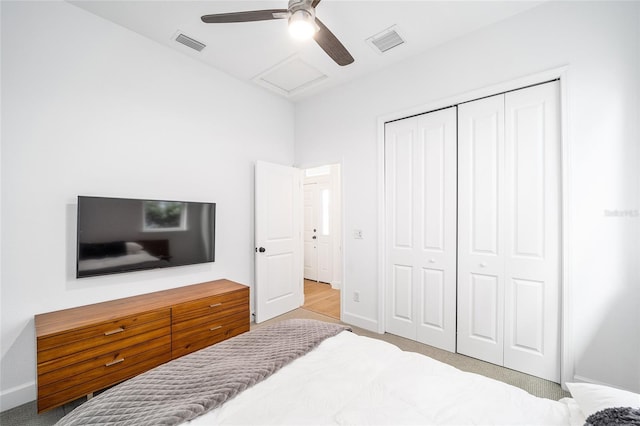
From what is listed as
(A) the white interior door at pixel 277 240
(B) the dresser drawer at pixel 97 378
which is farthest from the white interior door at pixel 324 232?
(B) the dresser drawer at pixel 97 378

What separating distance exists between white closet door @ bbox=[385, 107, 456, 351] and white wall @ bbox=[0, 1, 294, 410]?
194 cm

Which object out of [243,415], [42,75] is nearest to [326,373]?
[243,415]

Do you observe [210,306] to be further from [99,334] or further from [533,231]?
[533,231]

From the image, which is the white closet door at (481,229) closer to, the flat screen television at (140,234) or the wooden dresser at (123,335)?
the wooden dresser at (123,335)

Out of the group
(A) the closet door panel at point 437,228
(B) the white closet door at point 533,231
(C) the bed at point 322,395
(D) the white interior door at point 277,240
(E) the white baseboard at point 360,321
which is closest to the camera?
(C) the bed at point 322,395

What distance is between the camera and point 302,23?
175 cm

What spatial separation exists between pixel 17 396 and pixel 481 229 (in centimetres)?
386

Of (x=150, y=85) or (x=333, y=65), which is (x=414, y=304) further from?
(x=150, y=85)

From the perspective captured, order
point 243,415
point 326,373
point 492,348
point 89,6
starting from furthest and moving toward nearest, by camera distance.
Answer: point 492,348 < point 89,6 < point 326,373 < point 243,415

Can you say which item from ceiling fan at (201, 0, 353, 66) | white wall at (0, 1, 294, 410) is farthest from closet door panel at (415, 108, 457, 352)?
white wall at (0, 1, 294, 410)

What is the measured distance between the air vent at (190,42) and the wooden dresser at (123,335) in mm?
2437

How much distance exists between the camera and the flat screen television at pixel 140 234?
2225 mm

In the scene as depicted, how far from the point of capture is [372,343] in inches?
62.4

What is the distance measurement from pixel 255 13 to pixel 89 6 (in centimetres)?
160
